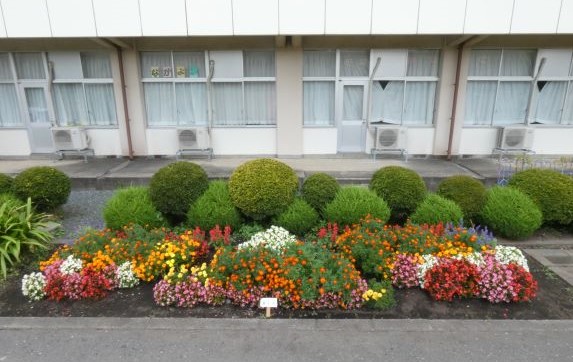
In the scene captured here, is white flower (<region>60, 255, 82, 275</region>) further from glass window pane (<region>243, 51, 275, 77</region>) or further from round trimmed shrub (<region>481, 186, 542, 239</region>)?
glass window pane (<region>243, 51, 275, 77</region>)

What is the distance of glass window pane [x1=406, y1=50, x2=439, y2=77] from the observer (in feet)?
31.6

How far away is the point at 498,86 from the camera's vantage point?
9922 mm

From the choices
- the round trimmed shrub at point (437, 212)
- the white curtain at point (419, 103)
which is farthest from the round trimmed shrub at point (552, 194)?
the white curtain at point (419, 103)

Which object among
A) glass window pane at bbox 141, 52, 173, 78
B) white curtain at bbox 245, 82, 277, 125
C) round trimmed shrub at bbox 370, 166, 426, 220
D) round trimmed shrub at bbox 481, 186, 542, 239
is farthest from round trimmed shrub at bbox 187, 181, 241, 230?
glass window pane at bbox 141, 52, 173, 78

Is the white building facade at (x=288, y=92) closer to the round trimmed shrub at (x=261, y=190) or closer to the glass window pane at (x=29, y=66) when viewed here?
the glass window pane at (x=29, y=66)

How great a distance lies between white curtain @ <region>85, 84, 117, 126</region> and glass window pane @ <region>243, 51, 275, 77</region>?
3.98m

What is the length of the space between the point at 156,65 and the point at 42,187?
5.34m

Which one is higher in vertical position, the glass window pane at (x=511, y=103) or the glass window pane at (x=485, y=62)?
the glass window pane at (x=485, y=62)

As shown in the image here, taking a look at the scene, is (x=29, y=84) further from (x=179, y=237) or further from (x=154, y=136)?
(x=179, y=237)

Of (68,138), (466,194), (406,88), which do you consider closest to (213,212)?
(466,194)

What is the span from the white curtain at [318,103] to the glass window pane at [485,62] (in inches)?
158

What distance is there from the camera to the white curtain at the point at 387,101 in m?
9.91

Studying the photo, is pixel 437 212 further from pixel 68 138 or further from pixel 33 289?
pixel 68 138

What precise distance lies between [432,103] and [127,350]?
9686 mm
